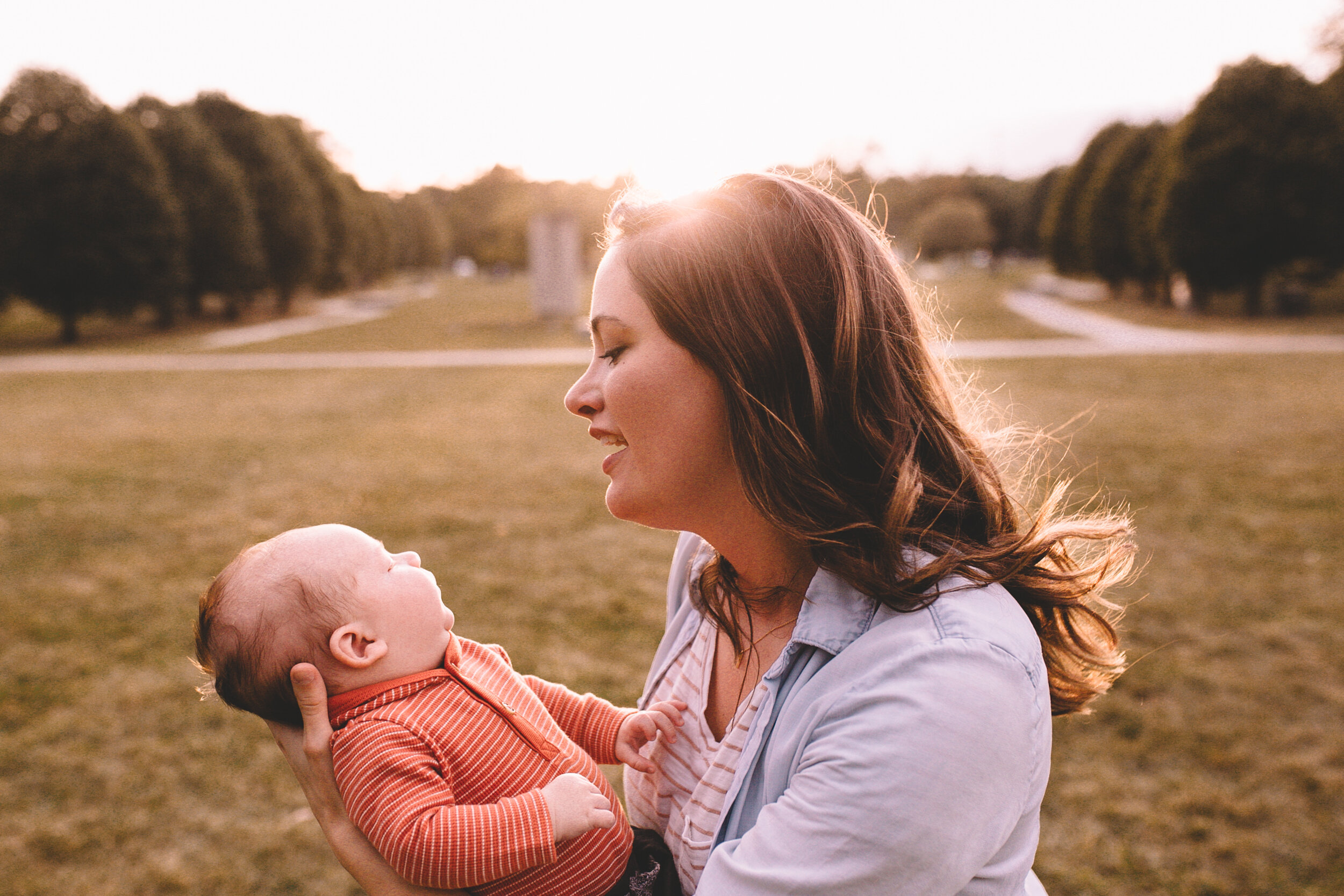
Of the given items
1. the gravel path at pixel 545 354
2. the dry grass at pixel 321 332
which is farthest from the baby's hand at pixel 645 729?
the dry grass at pixel 321 332

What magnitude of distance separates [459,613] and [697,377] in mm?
3900

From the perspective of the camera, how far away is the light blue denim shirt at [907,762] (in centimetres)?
104

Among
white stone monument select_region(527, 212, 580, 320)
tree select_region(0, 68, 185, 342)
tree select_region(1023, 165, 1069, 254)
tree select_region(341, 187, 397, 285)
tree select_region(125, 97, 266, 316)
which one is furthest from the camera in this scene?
tree select_region(1023, 165, 1069, 254)

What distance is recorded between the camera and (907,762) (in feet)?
3.40

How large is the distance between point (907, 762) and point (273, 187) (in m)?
29.2

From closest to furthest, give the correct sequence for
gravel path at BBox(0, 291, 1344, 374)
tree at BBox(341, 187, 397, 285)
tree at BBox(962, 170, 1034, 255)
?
gravel path at BBox(0, 291, 1344, 374), tree at BBox(341, 187, 397, 285), tree at BBox(962, 170, 1034, 255)

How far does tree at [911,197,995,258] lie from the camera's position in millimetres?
58156

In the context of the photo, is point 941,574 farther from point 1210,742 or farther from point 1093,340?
point 1093,340

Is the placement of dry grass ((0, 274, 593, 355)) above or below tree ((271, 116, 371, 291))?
below

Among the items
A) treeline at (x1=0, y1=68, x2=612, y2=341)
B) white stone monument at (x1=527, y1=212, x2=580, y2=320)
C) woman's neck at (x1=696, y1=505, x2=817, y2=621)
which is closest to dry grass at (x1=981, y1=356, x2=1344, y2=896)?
woman's neck at (x1=696, y1=505, x2=817, y2=621)

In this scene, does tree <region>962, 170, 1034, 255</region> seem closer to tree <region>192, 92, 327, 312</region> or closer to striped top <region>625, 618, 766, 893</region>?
tree <region>192, 92, 327, 312</region>

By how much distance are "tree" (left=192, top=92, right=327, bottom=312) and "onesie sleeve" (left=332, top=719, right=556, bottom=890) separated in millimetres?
27676

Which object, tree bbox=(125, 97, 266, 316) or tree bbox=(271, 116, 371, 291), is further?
tree bbox=(271, 116, 371, 291)

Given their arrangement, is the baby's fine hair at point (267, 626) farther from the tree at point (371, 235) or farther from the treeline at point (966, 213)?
the treeline at point (966, 213)
